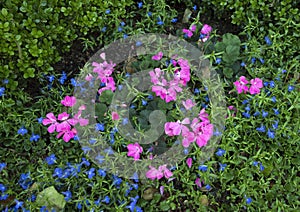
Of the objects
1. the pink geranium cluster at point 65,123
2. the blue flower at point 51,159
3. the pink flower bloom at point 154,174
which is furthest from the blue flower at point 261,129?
the blue flower at point 51,159

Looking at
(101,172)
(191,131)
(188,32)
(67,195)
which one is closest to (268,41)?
(188,32)

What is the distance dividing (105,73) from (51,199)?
96cm

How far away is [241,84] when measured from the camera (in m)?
3.22

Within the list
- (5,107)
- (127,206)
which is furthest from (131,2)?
(127,206)

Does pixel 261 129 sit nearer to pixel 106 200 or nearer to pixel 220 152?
pixel 220 152

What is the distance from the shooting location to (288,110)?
3.14m

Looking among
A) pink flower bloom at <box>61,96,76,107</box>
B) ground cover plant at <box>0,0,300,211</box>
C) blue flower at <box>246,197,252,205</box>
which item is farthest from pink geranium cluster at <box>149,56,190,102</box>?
blue flower at <box>246,197,252,205</box>

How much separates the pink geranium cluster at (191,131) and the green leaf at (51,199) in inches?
31.0

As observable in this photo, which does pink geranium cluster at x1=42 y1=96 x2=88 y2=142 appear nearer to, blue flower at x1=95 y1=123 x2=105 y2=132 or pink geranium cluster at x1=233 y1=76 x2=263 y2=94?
blue flower at x1=95 y1=123 x2=105 y2=132

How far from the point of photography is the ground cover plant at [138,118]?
282cm

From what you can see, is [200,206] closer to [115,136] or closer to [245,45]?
[115,136]

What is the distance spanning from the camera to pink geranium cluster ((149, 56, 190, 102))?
118 inches

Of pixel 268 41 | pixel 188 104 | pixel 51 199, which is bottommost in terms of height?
pixel 51 199

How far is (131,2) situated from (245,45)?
0.98 m
